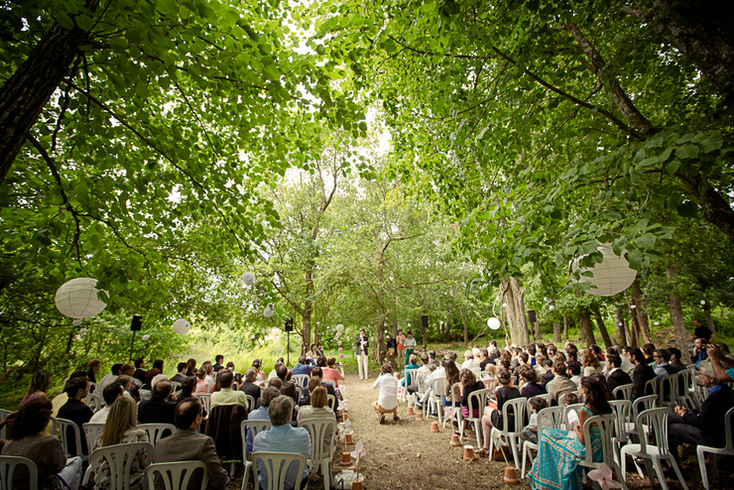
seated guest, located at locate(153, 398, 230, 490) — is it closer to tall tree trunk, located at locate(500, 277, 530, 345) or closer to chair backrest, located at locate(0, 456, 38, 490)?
chair backrest, located at locate(0, 456, 38, 490)

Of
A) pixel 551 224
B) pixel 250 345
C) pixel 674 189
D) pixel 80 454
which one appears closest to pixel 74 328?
pixel 250 345

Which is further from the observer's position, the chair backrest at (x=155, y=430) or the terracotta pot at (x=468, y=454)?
the terracotta pot at (x=468, y=454)

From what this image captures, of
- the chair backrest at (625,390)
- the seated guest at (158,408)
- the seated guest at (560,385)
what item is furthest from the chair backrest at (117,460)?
the chair backrest at (625,390)

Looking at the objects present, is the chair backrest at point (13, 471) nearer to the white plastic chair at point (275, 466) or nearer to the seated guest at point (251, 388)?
the white plastic chair at point (275, 466)

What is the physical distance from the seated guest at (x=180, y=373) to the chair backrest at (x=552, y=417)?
5780 millimetres

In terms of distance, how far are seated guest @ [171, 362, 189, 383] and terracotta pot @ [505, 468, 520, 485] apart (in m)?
5.40

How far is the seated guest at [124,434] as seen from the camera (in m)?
2.66

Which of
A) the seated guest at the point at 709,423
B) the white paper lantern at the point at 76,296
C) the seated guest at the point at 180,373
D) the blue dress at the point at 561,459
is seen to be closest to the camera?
the blue dress at the point at 561,459

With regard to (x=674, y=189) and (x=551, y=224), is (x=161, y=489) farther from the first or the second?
(x=674, y=189)

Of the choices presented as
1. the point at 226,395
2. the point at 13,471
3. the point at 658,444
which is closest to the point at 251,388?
the point at 226,395

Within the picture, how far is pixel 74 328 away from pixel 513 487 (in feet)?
40.4

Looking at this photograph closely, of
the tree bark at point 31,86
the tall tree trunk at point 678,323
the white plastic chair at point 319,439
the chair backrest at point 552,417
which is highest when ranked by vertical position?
the tree bark at point 31,86

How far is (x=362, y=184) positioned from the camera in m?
15.1

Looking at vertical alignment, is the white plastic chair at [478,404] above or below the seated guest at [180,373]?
below
